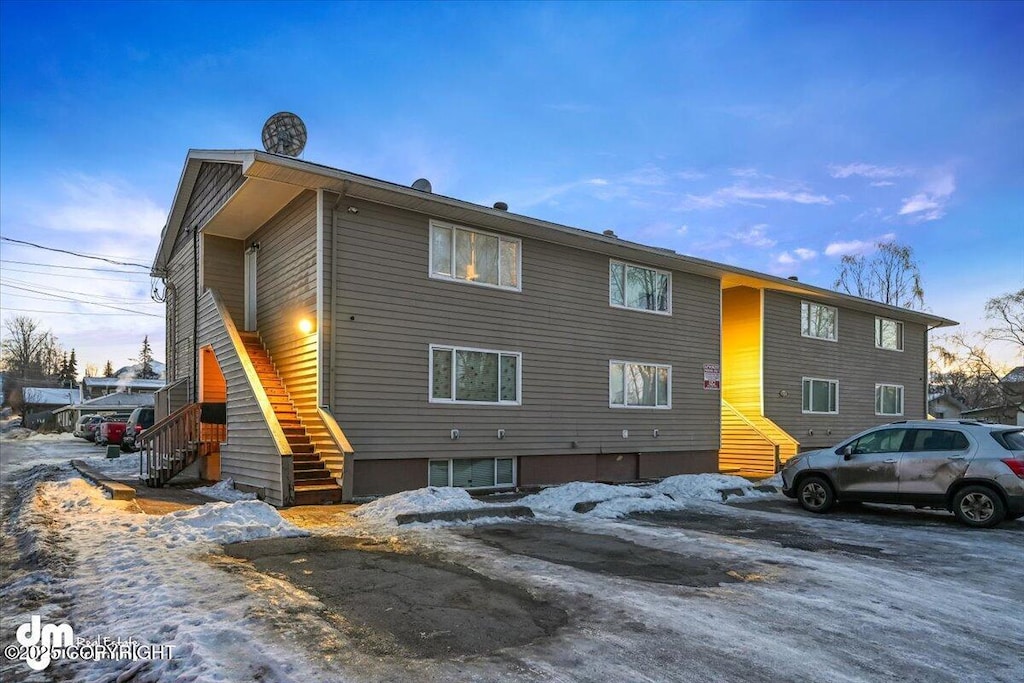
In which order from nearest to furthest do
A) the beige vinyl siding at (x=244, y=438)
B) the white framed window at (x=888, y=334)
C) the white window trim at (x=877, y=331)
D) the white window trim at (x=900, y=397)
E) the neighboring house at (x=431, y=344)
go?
the beige vinyl siding at (x=244, y=438)
the neighboring house at (x=431, y=344)
the white window trim at (x=900, y=397)
the white window trim at (x=877, y=331)
the white framed window at (x=888, y=334)

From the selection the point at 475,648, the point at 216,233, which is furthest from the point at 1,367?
the point at 475,648

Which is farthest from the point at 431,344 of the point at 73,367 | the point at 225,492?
the point at 73,367

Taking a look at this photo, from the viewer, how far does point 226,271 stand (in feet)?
50.9

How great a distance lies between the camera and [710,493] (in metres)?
13.2

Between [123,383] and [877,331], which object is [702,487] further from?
[123,383]

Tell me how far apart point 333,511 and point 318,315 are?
3.43m

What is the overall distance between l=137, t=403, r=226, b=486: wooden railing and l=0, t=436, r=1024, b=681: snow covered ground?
9.19ft

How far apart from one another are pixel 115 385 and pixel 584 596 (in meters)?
85.9

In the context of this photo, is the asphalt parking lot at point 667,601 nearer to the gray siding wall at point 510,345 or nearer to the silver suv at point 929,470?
the silver suv at point 929,470

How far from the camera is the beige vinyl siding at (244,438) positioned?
35.2 feet

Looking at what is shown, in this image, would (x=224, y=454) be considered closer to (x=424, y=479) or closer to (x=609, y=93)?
(x=424, y=479)

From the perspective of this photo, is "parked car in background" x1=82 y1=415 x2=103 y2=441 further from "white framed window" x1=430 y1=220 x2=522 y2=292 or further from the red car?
"white framed window" x1=430 y1=220 x2=522 y2=292

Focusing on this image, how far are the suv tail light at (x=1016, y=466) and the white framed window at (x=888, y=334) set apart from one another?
1487 cm

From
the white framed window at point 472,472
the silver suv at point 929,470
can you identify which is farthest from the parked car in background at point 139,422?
the silver suv at point 929,470
